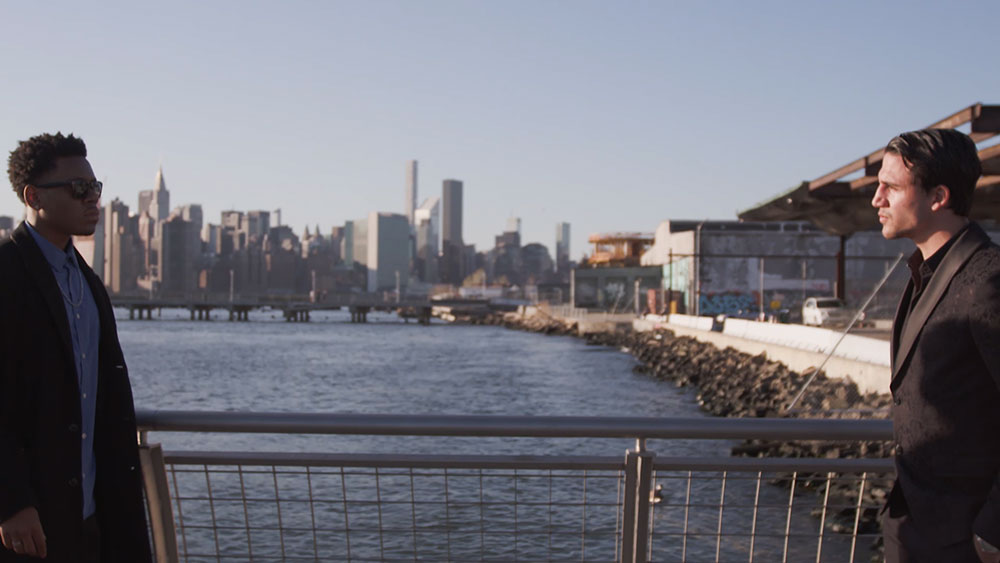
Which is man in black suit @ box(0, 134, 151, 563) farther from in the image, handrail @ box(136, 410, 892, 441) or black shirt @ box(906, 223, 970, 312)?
black shirt @ box(906, 223, 970, 312)

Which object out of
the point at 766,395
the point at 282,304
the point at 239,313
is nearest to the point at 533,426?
the point at 766,395

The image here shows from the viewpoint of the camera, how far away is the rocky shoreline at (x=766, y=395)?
14.5 meters

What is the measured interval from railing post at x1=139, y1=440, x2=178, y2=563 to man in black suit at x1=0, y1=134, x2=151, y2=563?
2.35 ft

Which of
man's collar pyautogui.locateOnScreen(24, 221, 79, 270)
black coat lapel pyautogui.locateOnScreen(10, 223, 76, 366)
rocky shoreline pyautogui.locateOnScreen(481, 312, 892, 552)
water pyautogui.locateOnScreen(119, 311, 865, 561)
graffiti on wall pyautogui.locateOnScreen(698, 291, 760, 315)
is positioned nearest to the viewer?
black coat lapel pyautogui.locateOnScreen(10, 223, 76, 366)

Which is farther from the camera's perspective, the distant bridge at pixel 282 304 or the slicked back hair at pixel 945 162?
the distant bridge at pixel 282 304

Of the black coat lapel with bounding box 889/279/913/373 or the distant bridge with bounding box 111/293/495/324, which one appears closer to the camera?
the black coat lapel with bounding box 889/279/913/373

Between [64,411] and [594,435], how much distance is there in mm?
1830

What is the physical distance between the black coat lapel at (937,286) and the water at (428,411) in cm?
120

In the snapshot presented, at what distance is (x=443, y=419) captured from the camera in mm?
3906

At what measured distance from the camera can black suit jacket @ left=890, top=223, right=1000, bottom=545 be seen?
258cm

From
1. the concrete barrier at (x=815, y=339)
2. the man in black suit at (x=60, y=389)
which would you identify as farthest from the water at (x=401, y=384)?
the man in black suit at (x=60, y=389)

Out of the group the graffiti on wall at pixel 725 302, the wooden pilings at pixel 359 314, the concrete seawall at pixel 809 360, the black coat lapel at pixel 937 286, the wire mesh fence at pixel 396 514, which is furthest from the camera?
the wooden pilings at pixel 359 314

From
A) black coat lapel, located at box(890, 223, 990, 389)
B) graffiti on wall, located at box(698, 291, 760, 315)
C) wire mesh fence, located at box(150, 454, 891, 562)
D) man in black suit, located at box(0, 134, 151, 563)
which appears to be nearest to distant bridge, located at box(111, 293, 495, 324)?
graffiti on wall, located at box(698, 291, 760, 315)

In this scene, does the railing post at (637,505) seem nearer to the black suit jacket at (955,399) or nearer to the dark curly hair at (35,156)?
the black suit jacket at (955,399)
